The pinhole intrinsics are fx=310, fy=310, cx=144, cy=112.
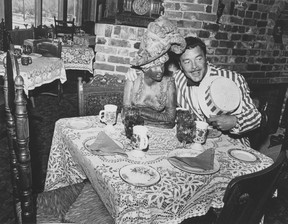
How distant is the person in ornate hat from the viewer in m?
1.87

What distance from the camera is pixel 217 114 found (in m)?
2.02

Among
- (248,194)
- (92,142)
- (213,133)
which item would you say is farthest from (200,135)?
(248,194)

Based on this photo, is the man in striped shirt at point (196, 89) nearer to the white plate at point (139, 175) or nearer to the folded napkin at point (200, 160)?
the folded napkin at point (200, 160)

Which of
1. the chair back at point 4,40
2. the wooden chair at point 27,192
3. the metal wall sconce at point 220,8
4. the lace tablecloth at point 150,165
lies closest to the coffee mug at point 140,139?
the lace tablecloth at point 150,165

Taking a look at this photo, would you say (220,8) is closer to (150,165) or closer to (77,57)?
(150,165)

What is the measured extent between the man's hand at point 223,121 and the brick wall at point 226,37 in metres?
1.05

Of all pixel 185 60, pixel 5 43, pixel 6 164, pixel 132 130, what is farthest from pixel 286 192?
pixel 5 43

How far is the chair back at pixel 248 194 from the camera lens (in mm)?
981

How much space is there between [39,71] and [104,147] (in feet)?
8.24

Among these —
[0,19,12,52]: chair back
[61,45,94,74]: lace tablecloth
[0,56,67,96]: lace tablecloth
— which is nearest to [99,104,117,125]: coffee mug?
[0,56,67,96]: lace tablecloth

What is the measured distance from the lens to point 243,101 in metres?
2.14

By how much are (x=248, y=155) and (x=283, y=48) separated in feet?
7.29

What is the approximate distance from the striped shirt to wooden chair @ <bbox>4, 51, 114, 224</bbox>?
0.94 meters

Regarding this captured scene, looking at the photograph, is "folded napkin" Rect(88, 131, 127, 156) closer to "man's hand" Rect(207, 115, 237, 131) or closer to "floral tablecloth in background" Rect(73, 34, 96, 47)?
"man's hand" Rect(207, 115, 237, 131)
